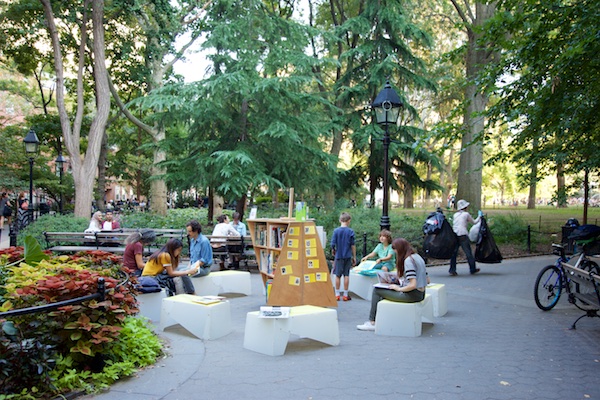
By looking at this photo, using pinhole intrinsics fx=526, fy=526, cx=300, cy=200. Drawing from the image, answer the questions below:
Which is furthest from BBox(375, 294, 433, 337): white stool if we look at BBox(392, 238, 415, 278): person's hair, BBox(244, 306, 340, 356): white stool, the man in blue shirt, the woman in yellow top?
the man in blue shirt

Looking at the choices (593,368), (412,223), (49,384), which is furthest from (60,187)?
(593,368)

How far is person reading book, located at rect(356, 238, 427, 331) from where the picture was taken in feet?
23.7

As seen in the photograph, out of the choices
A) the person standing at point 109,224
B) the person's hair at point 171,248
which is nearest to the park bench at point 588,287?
the person's hair at point 171,248

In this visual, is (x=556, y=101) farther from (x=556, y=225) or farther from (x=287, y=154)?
(x=556, y=225)

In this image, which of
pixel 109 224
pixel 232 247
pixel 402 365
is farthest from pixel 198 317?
pixel 109 224

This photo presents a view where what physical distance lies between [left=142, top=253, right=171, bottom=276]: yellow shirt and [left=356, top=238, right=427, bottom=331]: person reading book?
319cm

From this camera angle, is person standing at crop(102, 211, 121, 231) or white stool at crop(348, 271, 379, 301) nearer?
white stool at crop(348, 271, 379, 301)

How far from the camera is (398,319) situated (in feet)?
23.8

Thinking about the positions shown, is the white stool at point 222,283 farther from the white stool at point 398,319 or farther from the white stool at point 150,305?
the white stool at point 398,319

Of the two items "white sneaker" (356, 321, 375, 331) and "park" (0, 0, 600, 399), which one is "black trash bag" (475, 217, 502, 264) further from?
"white sneaker" (356, 321, 375, 331)

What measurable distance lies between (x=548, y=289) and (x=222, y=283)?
19.4 feet

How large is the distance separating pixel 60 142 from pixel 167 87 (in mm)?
15673

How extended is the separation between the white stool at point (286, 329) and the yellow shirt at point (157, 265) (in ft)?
7.68

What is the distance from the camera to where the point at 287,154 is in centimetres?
1747
